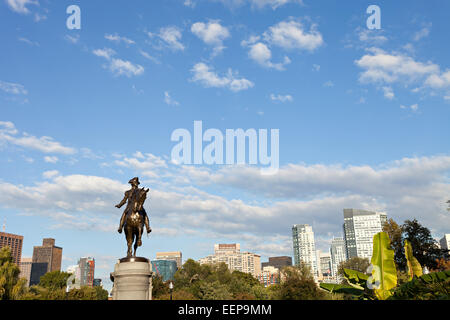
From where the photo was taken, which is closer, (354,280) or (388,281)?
(388,281)

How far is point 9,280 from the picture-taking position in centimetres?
4025

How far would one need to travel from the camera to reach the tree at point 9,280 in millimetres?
38969

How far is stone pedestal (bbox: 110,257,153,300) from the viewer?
16.8 metres

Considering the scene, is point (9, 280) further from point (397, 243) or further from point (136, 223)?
point (397, 243)

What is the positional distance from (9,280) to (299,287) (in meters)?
33.5

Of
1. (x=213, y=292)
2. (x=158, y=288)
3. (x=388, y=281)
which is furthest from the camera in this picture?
(x=158, y=288)

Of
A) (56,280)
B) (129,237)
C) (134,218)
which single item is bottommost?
(56,280)

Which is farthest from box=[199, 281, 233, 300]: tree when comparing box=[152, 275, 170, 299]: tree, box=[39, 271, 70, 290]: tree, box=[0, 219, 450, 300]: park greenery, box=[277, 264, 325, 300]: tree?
box=[39, 271, 70, 290]: tree

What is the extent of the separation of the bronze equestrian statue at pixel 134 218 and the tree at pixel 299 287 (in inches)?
1193

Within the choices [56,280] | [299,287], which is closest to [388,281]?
[299,287]
